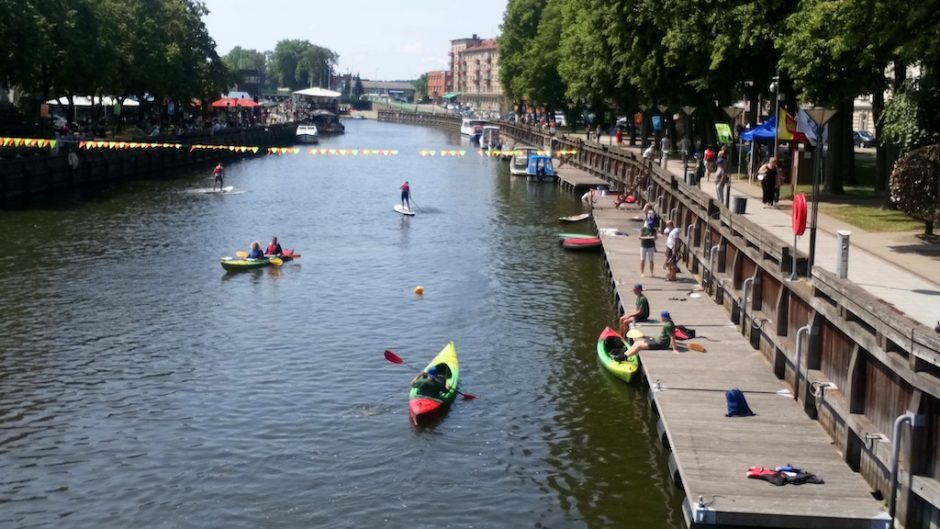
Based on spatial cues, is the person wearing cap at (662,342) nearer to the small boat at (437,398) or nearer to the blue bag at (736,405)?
the small boat at (437,398)

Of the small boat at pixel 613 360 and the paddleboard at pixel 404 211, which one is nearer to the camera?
the small boat at pixel 613 360

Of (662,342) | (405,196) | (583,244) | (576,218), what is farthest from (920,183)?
(405,196)

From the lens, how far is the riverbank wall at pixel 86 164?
224 ft

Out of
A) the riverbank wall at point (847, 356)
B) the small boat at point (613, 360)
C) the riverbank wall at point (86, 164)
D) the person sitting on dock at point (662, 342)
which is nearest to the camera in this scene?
the riverbank wall at point (847, 356)

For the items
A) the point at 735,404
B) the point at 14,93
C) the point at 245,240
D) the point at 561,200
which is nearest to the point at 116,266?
the point at 245,240

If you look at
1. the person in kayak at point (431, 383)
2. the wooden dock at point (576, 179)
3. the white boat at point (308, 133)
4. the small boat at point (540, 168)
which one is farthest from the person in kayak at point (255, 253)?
the white boat at point (308, 133)

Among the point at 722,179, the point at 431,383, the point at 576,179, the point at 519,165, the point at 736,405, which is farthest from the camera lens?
the point at 519,165

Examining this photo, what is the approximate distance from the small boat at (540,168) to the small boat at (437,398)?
60287mm

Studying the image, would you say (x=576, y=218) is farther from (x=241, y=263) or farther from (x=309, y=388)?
(x=309, y=388)

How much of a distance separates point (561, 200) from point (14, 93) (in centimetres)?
5274

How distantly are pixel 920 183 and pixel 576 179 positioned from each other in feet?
167

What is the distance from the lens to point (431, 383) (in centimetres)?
2712

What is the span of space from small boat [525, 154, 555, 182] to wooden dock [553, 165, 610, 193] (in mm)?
750

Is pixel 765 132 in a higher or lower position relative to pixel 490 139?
higher
